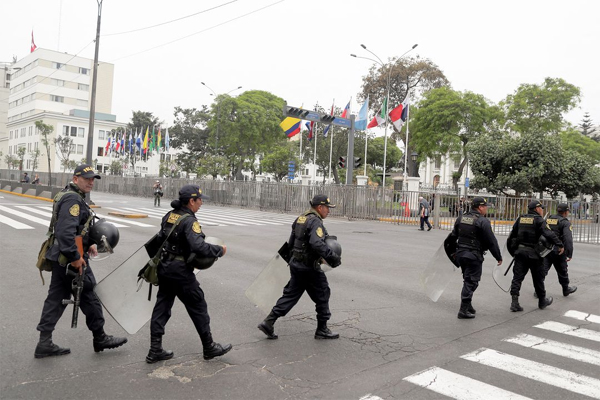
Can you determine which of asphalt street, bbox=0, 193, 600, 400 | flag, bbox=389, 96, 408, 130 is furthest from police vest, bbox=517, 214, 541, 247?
flag, bbox=389, 96, 408, 130

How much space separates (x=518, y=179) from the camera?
29531 mm

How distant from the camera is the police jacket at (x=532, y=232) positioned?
7070mm

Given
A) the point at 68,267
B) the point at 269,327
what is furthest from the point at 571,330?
the point at 68,267

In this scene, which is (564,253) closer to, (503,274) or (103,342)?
(503,274)

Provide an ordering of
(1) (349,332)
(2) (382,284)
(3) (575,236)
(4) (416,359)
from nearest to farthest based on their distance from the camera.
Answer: (4) (416,359) → (1) (349,332) → (2) (382,284) → (3) (575,236)

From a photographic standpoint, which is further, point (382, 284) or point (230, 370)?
point (382, 284)

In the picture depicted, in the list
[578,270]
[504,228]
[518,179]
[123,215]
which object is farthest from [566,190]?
[123,215]

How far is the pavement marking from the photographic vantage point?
3996 millimetres

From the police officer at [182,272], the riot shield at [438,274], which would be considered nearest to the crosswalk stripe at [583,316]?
the riot shield at [438,274]

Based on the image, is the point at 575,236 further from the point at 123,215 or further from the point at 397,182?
the point at 397,182

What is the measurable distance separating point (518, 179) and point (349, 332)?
88.9 ft

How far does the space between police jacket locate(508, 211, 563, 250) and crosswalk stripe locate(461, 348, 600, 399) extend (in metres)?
2.53

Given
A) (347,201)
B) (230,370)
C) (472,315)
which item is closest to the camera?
(230,370)

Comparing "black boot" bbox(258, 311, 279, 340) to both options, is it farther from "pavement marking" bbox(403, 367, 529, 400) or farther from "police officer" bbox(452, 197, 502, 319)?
"police officer" bbox(452, 197, 502, 319)
